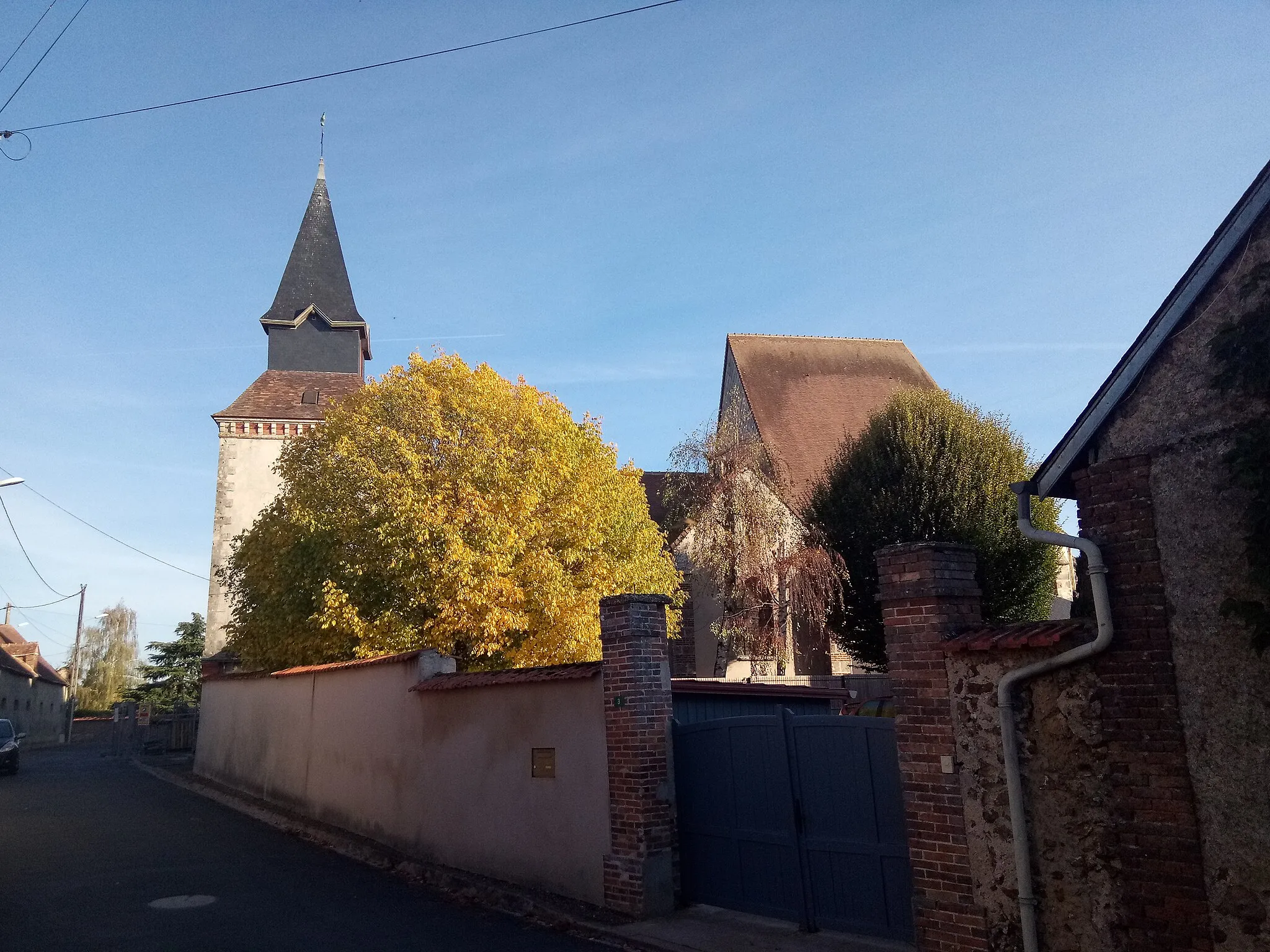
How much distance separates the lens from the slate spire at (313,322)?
3641cm

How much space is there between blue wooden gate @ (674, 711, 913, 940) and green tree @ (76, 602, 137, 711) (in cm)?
5797

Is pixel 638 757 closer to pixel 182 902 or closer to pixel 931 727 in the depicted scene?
pixel 931 727

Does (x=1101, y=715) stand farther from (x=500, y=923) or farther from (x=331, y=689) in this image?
(x=331, y=689)

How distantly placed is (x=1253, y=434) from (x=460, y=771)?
8252 millimetres

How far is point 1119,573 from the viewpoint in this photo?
5.64 m

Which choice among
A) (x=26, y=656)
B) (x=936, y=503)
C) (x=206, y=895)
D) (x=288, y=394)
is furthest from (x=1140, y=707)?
(x=26, y=656)

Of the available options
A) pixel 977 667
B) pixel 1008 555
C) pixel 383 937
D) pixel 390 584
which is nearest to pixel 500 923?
pixel 383 937

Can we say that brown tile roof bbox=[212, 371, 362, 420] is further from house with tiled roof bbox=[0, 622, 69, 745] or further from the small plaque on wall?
the small plaque on wall

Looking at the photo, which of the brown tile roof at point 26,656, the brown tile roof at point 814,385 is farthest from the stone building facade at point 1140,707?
the brown tile roof at point 26,656

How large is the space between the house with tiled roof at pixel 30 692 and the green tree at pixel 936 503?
40774 millimetres

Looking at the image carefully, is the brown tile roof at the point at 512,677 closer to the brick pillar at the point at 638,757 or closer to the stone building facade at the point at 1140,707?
the brick pillar at the point at 638,757

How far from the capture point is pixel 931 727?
6387mm

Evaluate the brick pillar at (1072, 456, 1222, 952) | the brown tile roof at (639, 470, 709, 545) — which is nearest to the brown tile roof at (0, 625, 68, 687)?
the brown tile roof at (639, 470, 709, 545)

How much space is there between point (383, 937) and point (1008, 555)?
16.3m
